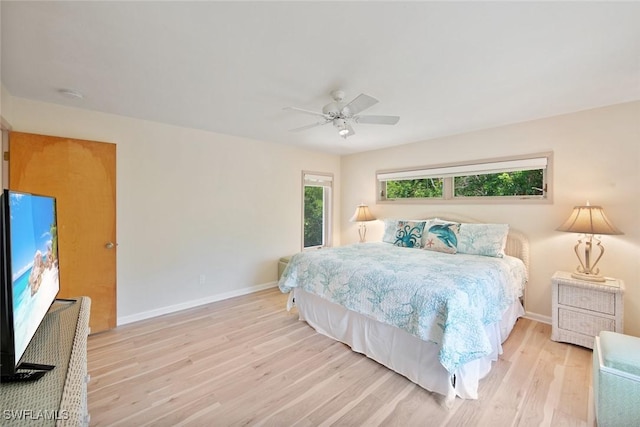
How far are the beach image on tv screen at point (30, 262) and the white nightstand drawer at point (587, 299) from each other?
3.79 m

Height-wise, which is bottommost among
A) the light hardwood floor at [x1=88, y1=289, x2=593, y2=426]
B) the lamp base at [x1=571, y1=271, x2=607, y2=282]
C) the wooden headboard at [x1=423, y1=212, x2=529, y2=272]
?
the light hardwood floor at [x1=88, y1=289, x2=593, y2=426]

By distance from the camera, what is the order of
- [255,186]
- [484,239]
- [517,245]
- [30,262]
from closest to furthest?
[30,262] → [484,239] → [517,245] → [255,186]

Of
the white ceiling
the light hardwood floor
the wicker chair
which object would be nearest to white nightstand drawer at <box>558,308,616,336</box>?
the light hardwood floor

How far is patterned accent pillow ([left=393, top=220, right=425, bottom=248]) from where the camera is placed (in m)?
3.74

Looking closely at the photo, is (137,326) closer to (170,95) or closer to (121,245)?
(121,245)

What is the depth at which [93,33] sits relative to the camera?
1.61 m

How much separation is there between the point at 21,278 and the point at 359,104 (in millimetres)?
2071

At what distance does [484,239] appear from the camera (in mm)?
3166

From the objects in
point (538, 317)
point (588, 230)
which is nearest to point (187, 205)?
point (588, 230)

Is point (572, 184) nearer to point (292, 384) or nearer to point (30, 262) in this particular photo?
point (292, 384)

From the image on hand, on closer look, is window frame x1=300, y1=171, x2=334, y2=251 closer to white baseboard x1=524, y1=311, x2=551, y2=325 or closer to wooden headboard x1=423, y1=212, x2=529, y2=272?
wooden headboard x1=423, y1=212, x2=529, y2=272

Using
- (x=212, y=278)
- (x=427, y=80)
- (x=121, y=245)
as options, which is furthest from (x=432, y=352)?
(x=121, y=245)

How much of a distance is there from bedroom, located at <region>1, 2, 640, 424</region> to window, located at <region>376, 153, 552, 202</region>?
122 millimetres

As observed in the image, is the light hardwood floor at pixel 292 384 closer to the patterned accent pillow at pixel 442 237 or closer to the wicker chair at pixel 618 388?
the wicker chair at pixel 618 388
